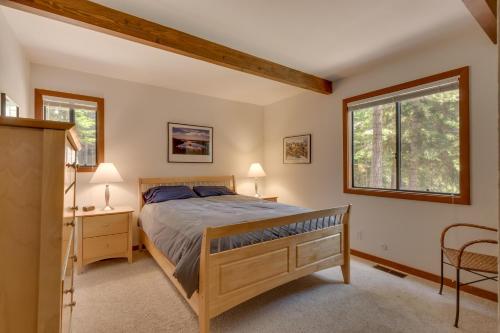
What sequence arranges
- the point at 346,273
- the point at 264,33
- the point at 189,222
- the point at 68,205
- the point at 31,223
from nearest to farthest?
the point at 31,223 → the point at 68,205 → the point at 189,222 → the point at 264,33 → the point at 346,273

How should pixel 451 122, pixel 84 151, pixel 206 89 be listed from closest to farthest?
pixel 451 122
pixel 84 151
pixel 206 89

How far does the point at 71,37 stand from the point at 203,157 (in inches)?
94.6

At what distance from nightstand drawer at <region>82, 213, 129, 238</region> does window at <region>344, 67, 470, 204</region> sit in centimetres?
310

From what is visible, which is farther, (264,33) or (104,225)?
(104,225)

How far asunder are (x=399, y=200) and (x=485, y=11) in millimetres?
1940

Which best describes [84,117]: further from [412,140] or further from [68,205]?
[412,140]

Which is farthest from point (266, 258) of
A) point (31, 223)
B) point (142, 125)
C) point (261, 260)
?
point (142, 125)

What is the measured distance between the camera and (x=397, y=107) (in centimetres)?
303

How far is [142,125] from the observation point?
3.76 metres

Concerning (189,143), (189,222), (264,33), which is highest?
(264,33)

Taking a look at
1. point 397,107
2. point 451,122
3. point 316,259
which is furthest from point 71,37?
point 451,122

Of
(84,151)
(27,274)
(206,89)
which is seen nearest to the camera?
(27,274)

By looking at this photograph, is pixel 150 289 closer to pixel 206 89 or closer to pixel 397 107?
pixel 206 89

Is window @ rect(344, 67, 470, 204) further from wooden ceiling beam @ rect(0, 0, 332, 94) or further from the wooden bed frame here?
wooden ceiling beam @ rect(0, 0, 332, 94)
